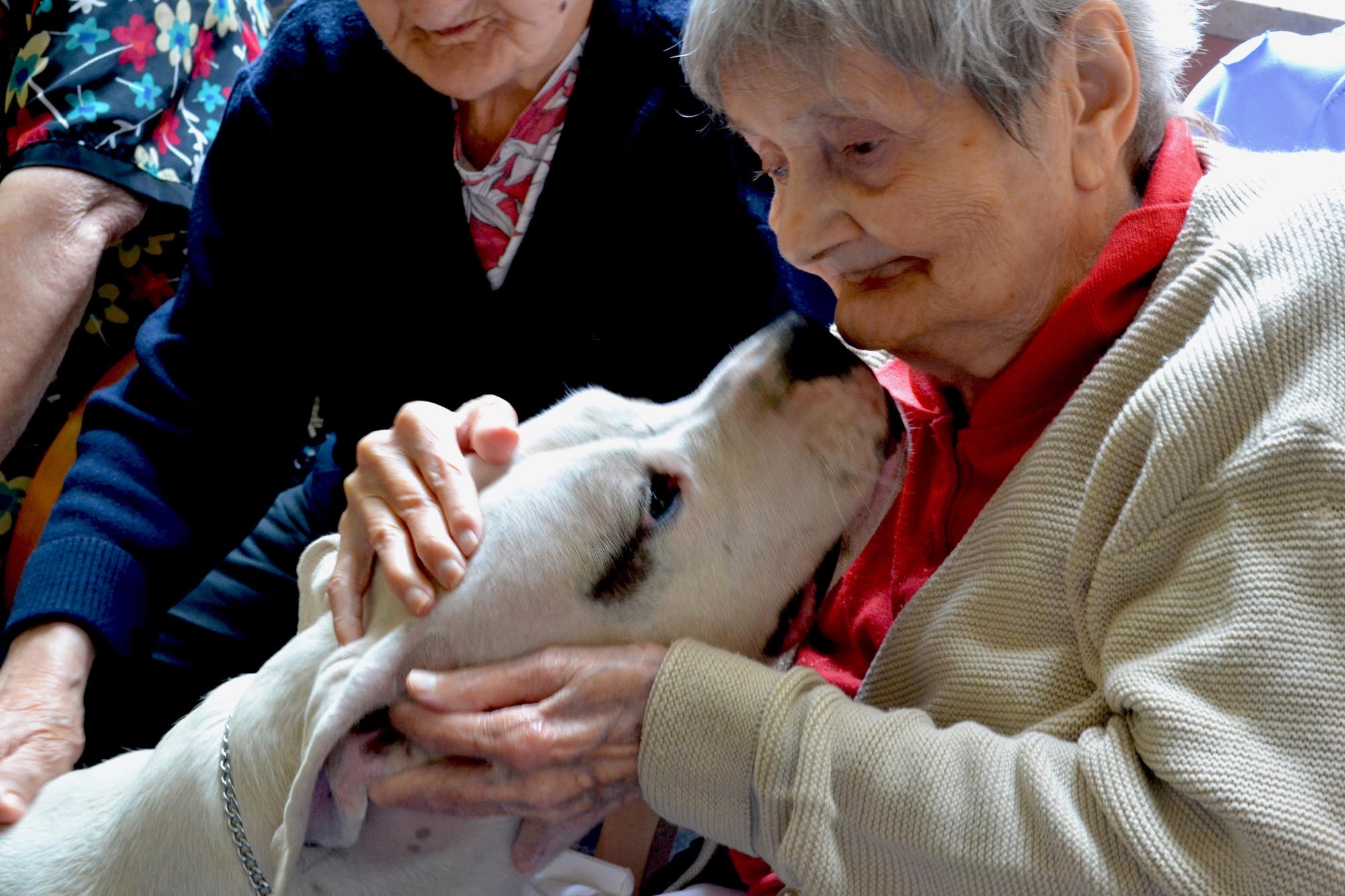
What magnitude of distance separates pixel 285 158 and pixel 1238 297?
1.49m

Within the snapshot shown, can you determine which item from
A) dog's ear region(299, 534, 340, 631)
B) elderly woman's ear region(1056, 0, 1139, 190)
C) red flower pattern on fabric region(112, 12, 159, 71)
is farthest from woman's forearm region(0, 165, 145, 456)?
elderly woman's ear region(1056, 0, 1139, 190)

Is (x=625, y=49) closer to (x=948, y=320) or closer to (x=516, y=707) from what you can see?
(x=948, y=320)

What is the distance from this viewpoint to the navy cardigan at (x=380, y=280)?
1.89 m

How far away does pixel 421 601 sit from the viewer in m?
1.21

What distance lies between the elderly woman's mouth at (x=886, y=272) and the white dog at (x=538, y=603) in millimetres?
74

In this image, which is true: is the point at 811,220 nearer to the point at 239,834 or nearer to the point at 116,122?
the point at 239,834

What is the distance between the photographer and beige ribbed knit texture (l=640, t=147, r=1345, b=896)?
0.98 m

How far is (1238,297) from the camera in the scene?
1.09 m

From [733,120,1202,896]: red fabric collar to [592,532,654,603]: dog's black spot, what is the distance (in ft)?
1.00

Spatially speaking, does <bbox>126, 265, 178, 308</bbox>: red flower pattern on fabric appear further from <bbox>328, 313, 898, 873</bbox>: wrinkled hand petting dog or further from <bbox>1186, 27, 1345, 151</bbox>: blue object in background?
<bbox>1186, 27, 1345, 151</bbox>: blue object in background

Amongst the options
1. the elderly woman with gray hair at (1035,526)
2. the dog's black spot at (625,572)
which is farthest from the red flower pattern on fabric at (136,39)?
the dog's black spot at (625,572)

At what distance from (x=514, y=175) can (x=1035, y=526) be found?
1084 millimetres

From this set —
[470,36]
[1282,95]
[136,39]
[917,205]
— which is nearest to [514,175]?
[470,36]

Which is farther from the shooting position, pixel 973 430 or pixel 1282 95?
pixel 1282 95
